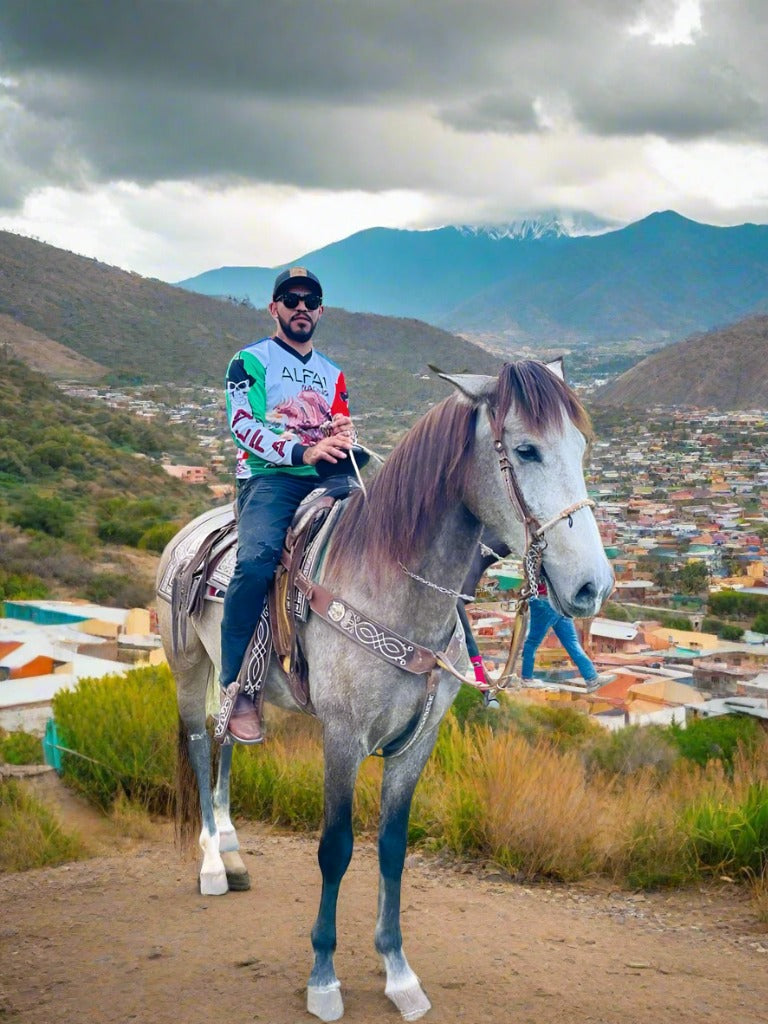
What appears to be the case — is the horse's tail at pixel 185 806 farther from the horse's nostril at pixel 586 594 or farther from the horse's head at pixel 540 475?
the horse's nostril at pixel 586 594

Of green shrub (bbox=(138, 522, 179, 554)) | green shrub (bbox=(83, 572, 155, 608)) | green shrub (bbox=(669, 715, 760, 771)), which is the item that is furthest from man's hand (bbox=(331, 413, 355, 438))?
green shrub (bbox=(138, 522, 179, 554))

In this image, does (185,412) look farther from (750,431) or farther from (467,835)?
(467,835)

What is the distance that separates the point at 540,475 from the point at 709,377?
71513mm

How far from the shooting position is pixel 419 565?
12.5ft

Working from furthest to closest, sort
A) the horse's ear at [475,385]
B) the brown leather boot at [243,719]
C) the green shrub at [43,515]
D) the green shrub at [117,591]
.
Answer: the green shrub at [43,515] → the green shrub at [117,591] → the brown leather boot at [243,719] → the horse's ear at [475,385]

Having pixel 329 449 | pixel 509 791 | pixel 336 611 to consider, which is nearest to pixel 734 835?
pixel 509 791

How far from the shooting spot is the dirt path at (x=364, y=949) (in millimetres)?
4152

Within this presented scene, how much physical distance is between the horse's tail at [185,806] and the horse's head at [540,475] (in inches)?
120

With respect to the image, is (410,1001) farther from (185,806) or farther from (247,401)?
(247,401)

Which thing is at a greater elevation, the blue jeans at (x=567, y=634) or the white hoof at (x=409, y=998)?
the blue jeans at (x=567, y=634)

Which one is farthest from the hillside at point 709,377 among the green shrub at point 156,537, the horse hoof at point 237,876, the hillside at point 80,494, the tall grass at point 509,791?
the horse hoof at point 237,876

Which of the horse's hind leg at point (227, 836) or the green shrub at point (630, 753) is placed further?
the green shrub at point (630, 753)

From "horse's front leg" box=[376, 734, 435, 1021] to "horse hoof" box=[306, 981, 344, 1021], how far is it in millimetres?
227

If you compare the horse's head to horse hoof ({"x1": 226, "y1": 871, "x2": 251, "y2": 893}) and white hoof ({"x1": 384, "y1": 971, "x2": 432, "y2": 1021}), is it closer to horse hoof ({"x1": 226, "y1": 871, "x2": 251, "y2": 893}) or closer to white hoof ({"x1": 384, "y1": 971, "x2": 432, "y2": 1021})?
white hoof ({"x1": 384, "y1": 971, "x2": 432, "y2": 1021})
